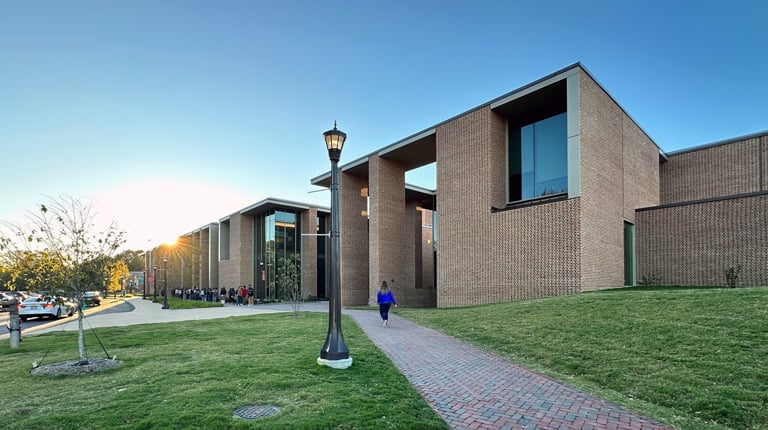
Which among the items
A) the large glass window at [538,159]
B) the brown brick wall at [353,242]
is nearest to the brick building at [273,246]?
the brown brick wall at [353,242]

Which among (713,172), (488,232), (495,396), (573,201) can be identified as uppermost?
(713,172)

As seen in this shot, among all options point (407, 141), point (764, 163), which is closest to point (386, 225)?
point (407, 141)

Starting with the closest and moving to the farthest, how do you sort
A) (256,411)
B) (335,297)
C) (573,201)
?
1. (256,411)
2. (335,297)
3. (573,201)

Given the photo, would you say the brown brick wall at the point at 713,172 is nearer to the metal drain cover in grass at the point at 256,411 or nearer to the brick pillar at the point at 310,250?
the metal drain cover in grass at the point at 256,411

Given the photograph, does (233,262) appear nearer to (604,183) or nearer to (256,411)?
(604,183)

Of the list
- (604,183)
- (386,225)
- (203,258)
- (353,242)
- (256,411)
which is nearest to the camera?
(256,411)

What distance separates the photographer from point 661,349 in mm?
7148

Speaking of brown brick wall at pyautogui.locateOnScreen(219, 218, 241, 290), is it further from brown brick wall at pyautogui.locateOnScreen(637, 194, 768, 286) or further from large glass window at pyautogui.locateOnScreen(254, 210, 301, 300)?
brown brick wall at pyautogui.locateOnScreen(637, 194, 768, 286)

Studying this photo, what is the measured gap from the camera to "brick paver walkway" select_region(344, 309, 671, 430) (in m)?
4.90

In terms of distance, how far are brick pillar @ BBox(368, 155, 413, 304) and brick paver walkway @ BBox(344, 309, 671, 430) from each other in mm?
16474

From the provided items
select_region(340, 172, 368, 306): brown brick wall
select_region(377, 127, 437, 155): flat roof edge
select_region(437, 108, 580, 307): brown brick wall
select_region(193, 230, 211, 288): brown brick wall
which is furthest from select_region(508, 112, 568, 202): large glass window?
select_region(193, 230, 211, 288): brown brick wall

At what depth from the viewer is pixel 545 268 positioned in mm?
16359

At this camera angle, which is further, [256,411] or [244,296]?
[244,296]

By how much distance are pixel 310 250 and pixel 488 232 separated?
78.2 ft
